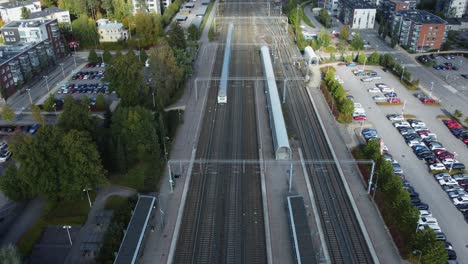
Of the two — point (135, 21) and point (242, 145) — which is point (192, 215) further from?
point (135, 21)

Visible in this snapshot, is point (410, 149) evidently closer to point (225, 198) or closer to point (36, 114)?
point (225, 198)

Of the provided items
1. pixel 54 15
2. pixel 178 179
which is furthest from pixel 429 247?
pixel 54 15

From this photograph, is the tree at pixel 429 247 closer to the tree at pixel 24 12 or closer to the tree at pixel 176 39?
the tree at pixel 176 39

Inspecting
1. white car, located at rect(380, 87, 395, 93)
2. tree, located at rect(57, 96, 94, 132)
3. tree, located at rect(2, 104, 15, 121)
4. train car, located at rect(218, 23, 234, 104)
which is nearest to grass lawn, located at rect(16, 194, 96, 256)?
tree, located at rect(57, 96, 94, 132)


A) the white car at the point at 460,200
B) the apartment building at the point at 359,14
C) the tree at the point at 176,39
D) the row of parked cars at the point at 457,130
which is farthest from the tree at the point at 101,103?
the apartment building at the point at 359,14

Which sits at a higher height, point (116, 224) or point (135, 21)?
point (135, 21)

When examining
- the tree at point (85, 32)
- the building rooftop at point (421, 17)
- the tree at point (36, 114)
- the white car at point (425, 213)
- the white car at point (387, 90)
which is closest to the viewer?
the white car at point (425, 213)

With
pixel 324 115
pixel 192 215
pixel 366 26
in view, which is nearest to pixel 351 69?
pixel 324 115
